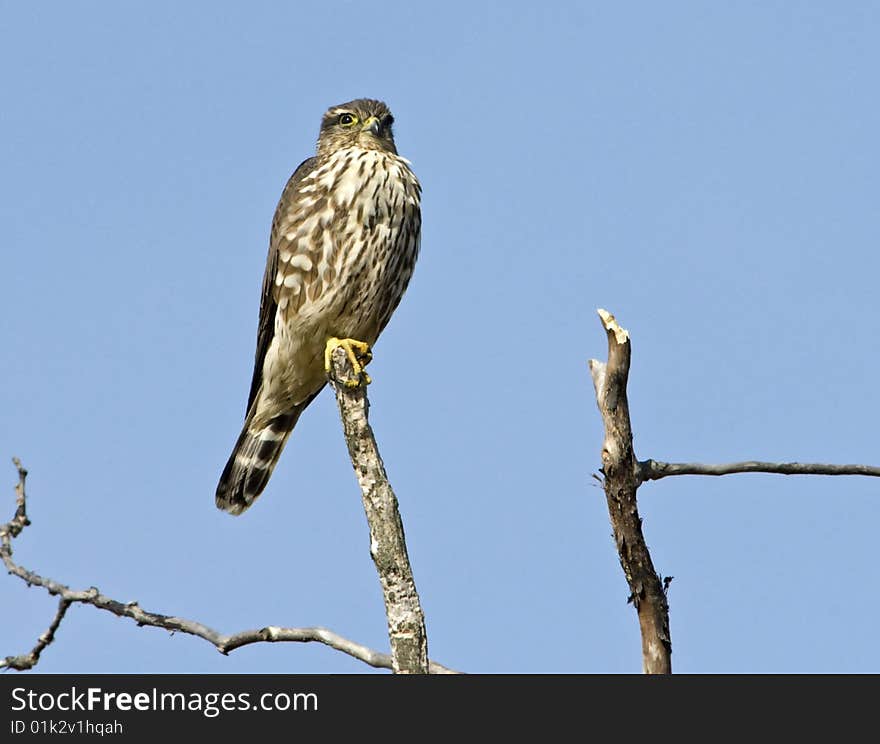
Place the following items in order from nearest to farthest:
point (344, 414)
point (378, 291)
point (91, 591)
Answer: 1. point (91, 591)
2. point (344, 414)
3. point (378, 291)

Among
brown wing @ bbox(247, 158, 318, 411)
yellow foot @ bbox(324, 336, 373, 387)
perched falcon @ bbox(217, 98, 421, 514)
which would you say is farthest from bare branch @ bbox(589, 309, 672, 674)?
brown wing @ bbox(247, 158, 318, 411)

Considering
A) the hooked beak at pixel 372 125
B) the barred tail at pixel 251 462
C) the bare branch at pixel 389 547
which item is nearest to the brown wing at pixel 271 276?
the barred tail at pixel 251 462

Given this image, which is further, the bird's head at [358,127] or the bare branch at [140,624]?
the bird's head at [358,127]

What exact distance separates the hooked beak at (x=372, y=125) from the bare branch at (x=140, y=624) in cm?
Result: 311

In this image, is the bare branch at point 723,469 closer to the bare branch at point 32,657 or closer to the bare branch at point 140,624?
the bare branch at point 140,624

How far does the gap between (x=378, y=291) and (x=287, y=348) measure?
21.8 inches

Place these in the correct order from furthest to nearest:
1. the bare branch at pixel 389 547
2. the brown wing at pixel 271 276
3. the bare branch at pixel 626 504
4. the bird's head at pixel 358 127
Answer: the bird's head at pixel 358 127
the brown wing at pixel 271 276
the bare branch at pixel 389 547
the bare branch at pixel 626 504

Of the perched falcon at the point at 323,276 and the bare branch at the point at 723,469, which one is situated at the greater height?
the perched falcon at the point at 323,276

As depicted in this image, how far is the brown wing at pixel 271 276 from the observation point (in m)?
5.96

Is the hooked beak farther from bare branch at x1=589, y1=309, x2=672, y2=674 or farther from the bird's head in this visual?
bare branch at x1=589, y1=309, x2=672, y2=674

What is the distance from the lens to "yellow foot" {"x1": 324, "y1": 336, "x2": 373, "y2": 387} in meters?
5.29
